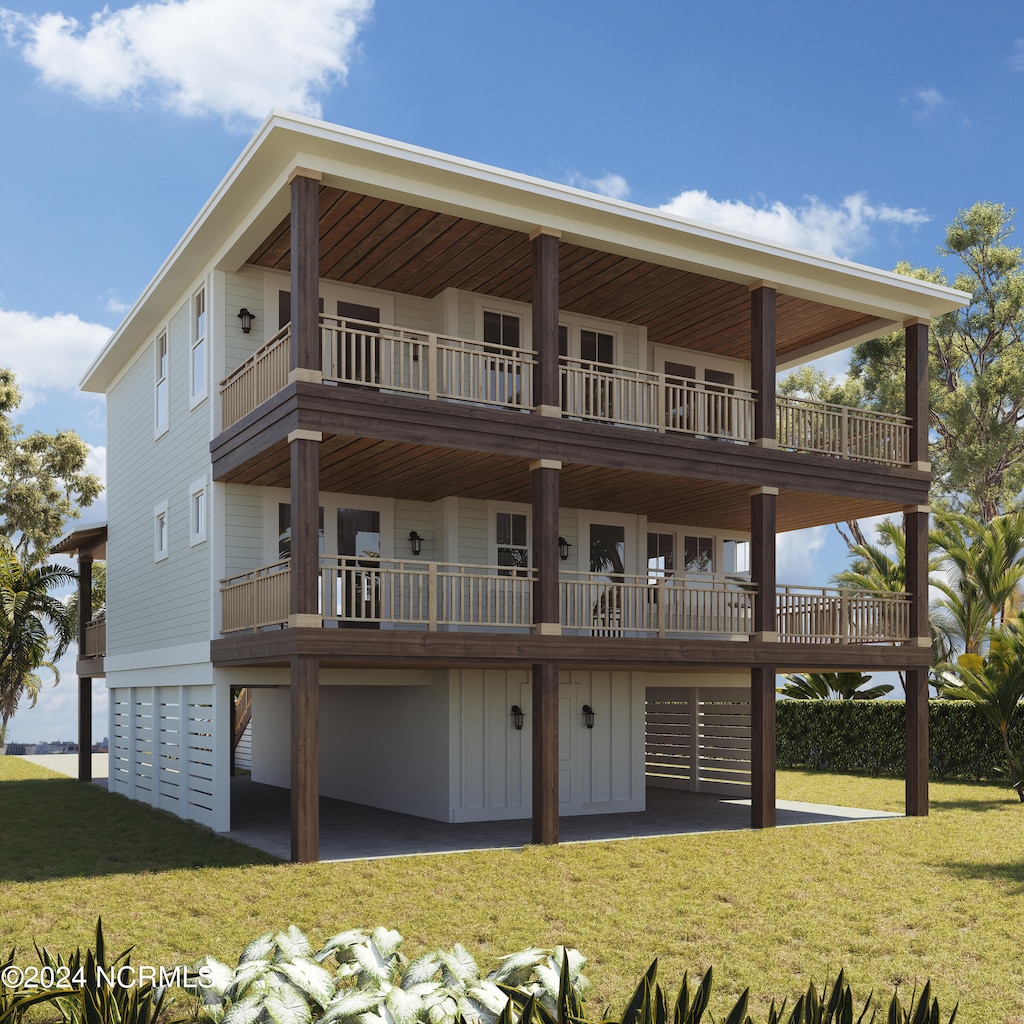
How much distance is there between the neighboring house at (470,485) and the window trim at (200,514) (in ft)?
0.26

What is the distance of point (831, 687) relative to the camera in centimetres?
3020

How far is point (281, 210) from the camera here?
15.6 meters

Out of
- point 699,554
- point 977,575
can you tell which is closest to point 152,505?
point 699,554

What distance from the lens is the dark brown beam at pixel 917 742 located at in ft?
62.2

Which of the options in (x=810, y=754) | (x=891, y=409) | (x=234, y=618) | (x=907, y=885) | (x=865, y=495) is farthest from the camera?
(x=891, y=409)

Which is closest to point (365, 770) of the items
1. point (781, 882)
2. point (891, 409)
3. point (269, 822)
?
point (269, 822)

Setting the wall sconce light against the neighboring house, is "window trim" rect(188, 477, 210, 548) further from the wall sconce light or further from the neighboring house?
the wall sconce light

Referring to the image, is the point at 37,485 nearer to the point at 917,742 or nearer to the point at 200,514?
the point at 200,514

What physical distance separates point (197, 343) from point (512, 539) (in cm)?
633

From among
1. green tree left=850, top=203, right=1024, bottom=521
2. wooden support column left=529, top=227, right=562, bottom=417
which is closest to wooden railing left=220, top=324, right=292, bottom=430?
wooden support column left=529, top=227, right=562, bottom=417

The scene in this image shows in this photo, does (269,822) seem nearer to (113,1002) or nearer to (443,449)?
(443,449)

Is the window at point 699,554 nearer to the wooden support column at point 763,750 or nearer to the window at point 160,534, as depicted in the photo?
the wooden support column at point 763,750

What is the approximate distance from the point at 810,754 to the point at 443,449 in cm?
1733

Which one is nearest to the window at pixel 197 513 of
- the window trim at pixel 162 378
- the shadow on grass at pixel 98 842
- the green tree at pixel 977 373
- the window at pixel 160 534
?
the window at pixel 160 534
